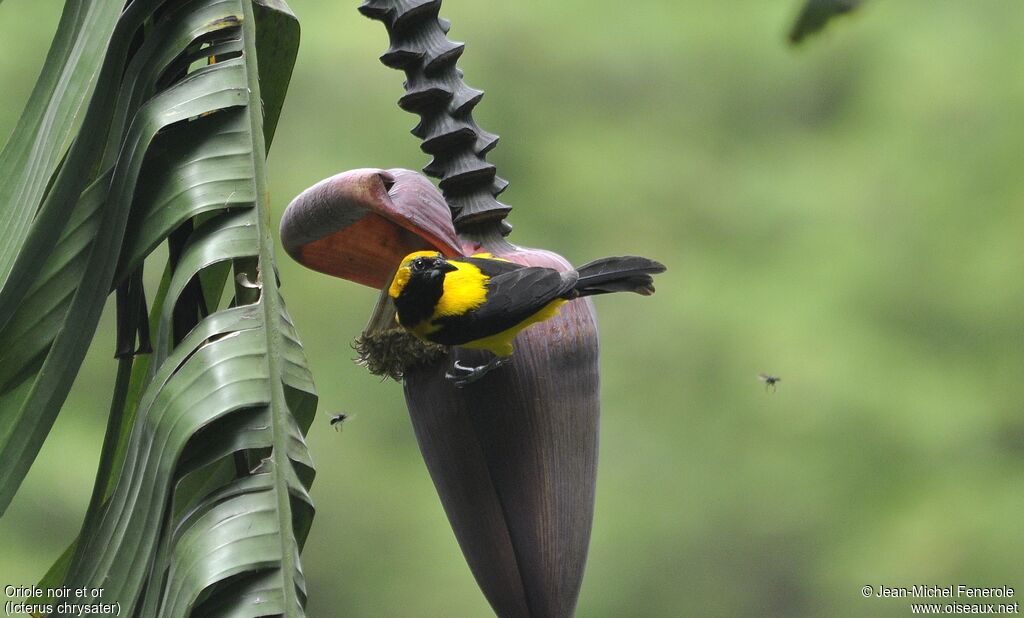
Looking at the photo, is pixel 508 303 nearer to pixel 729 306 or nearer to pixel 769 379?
pixel 769 379

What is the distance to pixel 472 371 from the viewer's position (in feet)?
2.71

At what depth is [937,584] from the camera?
3.05 metres

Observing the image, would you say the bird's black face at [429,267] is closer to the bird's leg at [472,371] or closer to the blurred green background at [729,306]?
the bird's leg at [472,371]

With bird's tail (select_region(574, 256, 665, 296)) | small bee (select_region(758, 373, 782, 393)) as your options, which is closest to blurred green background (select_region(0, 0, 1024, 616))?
small bee (select_region(758, 373, 782, 393))

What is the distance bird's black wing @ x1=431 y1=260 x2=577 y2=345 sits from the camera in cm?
83

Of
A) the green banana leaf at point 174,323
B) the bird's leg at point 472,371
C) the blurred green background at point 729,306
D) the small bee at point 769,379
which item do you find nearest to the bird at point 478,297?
the bird's leg at point 472,371

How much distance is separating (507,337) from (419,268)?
0.31ft

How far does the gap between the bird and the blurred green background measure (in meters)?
2.51

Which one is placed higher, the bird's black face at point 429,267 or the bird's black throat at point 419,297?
the bird's black face at point 429,267

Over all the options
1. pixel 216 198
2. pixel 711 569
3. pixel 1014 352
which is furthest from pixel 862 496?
pixel 216 198

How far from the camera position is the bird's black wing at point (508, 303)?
831 millimetres

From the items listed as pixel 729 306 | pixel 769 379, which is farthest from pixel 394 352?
pixel 729 306

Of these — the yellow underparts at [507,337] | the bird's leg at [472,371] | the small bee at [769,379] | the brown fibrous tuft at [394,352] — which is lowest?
the bird's leg at [472,371]

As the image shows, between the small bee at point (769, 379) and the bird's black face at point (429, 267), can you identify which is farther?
the small bee at point (769, 379)
